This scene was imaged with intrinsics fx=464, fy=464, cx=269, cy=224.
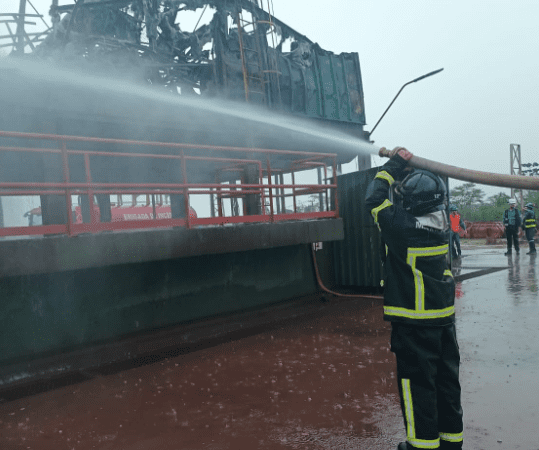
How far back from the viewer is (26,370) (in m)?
4.93

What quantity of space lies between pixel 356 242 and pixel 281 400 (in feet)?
18.6

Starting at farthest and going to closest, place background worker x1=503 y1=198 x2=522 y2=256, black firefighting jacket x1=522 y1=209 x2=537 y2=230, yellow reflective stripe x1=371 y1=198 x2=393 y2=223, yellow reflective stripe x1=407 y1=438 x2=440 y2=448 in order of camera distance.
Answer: black firefighting jacket x1=522 y1=209 x2=537 y2=230, background worker x1=503 y1=198 x2=522 y2=256, yellow reflective stripe x1=371 y1=198 x2=393 y2=223, yellow reflective stripe x1=407 y1=438 x2=440 y2=448

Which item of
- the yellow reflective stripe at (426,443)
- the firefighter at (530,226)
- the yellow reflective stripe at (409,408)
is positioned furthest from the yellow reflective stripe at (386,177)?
the firefighter at (530,226)

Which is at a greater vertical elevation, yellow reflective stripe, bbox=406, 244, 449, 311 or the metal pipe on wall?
the metal pipe on wall

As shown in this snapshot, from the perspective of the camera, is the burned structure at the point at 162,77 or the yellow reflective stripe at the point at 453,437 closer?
the yellow reflective stripe at the point at 453,437

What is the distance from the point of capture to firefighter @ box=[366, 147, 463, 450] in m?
2.68

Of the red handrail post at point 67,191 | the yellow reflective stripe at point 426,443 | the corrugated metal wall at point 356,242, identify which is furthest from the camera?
the corrugated metal wall at point 356,242

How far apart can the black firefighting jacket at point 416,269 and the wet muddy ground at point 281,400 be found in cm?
101

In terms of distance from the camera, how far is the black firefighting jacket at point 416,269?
271 centimetres

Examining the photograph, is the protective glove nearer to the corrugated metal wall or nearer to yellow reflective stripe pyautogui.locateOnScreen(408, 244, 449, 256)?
yellow reflective stripe pyautogui.locateOnScreen(408, 244, 449, 256)

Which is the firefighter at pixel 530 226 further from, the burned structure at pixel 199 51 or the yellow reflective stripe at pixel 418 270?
the yellow reflective stripe at pixel 418 270

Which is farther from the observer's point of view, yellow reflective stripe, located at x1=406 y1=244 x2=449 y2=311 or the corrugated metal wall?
the corrugated metal wall

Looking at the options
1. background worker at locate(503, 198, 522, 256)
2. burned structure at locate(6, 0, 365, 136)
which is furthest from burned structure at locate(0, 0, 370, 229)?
background worker at locate(503, 198, 522, 256)

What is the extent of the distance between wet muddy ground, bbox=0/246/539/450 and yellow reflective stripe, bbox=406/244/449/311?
110 centimetres
